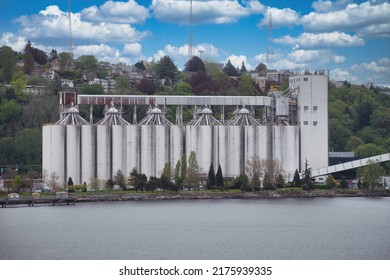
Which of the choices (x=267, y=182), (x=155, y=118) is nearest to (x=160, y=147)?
(x=155, y=118)

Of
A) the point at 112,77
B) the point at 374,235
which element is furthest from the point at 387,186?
the point at 112,77

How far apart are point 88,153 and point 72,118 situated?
3.71 metres

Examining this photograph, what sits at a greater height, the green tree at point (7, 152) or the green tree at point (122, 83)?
the green tree at point (122, 83)

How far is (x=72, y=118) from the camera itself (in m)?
88.4

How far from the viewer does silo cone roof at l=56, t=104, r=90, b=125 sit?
289ft

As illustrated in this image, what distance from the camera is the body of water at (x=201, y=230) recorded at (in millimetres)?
48000

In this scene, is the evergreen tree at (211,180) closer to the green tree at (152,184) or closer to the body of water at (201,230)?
the green tree at (152,184)

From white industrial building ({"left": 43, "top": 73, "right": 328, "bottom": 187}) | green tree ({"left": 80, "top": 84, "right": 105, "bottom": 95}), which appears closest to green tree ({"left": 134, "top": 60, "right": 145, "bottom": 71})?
green tree ({"left": 80, "top": 84, "right": 105, "bottom": 95})

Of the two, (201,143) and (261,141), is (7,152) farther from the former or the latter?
(261,141)

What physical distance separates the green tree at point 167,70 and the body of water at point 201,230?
70.9m

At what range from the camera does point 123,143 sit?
86938mm

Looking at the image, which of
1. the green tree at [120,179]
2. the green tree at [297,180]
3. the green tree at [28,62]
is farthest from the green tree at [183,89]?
the green tree at [297,180]

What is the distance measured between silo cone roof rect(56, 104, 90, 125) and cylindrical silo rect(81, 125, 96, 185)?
73.7 inches

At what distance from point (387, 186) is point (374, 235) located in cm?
3720
